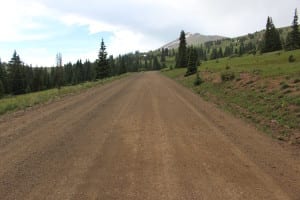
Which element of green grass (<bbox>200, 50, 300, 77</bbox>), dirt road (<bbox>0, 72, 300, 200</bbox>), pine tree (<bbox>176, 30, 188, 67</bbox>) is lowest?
dirt road (<bbox>0, 72, 300, 200</bbox>)

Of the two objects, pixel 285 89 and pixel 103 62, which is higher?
pixel 103 62

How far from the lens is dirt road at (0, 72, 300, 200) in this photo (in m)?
5.07

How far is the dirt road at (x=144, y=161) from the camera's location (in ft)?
16.6

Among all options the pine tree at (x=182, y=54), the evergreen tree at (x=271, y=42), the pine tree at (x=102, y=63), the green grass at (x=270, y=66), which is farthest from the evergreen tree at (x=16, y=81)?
the evergreen tree at (x=271, y=42)

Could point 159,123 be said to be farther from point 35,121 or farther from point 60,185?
point 60,185

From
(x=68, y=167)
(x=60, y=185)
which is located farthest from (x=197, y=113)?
(x=60, y=185)

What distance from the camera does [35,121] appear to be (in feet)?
38.0

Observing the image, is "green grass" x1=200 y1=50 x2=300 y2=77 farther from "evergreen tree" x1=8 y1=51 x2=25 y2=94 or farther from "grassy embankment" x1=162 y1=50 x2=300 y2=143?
"evergreen tree" x1=8 y1=51 x2=25 y2=94

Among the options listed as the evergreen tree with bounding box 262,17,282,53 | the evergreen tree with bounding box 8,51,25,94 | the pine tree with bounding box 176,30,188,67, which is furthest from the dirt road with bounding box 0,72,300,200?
the evergreen tree with bounding box 8,51,25,94

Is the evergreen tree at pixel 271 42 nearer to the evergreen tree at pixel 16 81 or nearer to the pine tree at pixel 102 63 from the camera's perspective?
the pine tree at pixel 102 63

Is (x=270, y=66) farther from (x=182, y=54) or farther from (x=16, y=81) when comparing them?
(x=16, y=81)

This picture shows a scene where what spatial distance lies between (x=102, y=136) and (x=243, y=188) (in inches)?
187

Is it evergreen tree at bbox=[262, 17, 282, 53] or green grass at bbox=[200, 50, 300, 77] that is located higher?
evergreen tree at bbox=[262, 17, 282, 53]

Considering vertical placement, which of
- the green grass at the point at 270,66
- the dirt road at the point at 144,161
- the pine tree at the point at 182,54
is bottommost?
the dirt road at the point at 144,161
